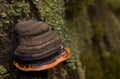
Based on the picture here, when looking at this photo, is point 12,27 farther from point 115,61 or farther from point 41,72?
point 115,61

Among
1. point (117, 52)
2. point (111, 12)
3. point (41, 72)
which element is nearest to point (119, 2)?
point (111, 12)

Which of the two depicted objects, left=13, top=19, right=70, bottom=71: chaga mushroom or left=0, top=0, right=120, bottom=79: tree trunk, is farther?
left=0, top=0, right=120, bottom=79: tree trunk

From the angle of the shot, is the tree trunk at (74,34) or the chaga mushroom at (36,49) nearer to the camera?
the chaga mushroom at (36,49)

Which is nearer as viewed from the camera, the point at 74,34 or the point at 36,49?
the point at 36,49
